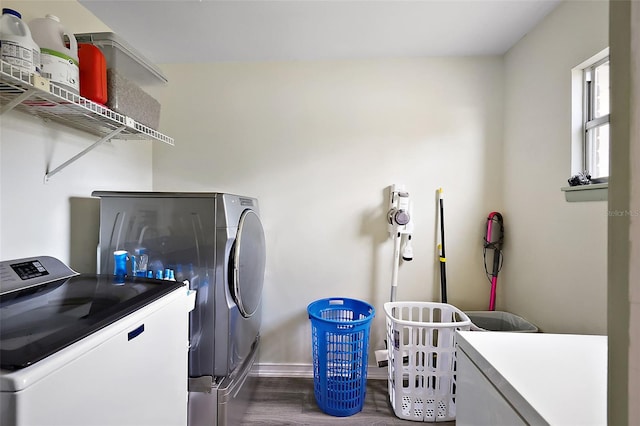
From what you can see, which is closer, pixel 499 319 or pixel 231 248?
pixel 231 248

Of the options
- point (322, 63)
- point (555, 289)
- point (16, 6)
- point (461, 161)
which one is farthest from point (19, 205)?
point (555, 289)

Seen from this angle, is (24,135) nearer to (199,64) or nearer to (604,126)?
(199,64)

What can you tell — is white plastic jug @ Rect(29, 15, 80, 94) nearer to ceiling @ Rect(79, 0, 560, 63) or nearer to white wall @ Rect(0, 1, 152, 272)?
white wall @ Rect(0, 1, 152, 272)

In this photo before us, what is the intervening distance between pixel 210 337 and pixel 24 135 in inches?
51.5

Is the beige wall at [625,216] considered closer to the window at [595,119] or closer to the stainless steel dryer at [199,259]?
the stainless steel dryer at [199,259]

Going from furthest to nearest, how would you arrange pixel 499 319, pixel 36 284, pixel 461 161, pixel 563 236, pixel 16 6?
pixel 461 161
pixel 499 319
pixel 563 236
pixel 16 6
pixel 36 284

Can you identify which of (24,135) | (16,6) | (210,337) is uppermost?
(16,6)

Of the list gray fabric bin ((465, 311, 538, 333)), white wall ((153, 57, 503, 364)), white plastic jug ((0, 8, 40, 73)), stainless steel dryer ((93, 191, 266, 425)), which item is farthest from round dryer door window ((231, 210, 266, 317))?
gray fabric bin ((465, 311, 538, 333))

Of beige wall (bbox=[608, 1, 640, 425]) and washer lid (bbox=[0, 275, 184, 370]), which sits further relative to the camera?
washer lid (bbox=[0, 275, 184, 370])

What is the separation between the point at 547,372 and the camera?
720 mm

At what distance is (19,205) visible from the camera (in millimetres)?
1247

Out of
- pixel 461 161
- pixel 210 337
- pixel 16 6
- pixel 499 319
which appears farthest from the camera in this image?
pixel 461 161

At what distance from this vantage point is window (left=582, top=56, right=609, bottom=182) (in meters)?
1.49

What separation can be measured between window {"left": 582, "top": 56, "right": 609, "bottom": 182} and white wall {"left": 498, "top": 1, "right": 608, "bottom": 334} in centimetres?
8
